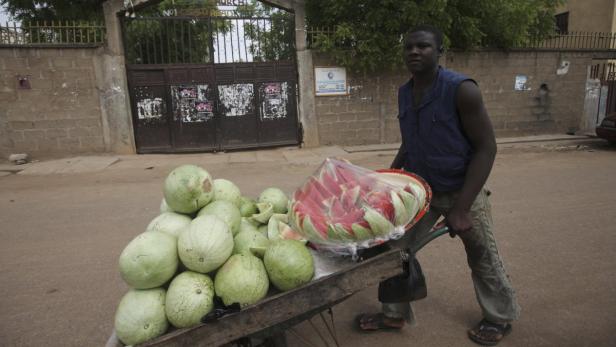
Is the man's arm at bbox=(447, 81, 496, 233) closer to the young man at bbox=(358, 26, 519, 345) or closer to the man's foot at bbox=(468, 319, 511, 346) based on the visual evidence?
the young man at bbox=(358, 26, 519, 345)

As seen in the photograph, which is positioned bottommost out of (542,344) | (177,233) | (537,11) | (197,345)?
(542,344)

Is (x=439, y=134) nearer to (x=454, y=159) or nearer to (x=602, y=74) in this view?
(x=454, y=159)

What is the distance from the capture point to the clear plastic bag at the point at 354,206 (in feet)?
5.83

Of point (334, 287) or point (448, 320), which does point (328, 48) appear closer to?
point (448, 320)

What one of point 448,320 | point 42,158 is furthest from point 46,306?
point 42,158

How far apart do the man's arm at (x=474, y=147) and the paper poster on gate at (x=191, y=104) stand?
27.9 ft

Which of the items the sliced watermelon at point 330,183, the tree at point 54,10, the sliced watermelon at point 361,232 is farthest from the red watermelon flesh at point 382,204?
the tree at point 54,10

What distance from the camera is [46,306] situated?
9.93ft

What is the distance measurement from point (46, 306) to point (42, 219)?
2381 millimetres

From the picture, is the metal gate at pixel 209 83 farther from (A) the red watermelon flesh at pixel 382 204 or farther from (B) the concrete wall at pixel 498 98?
(A) the red watermelon flesh at pixel 382 204

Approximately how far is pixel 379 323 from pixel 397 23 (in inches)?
321

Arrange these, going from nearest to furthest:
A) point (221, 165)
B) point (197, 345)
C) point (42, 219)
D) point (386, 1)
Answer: point (197, 345) → point (42, 219) → point (221, 165) → point (386, 1)

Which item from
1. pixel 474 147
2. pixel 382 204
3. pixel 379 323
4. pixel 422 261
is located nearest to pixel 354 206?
pixel 382 204

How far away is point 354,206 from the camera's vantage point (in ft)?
6.28
